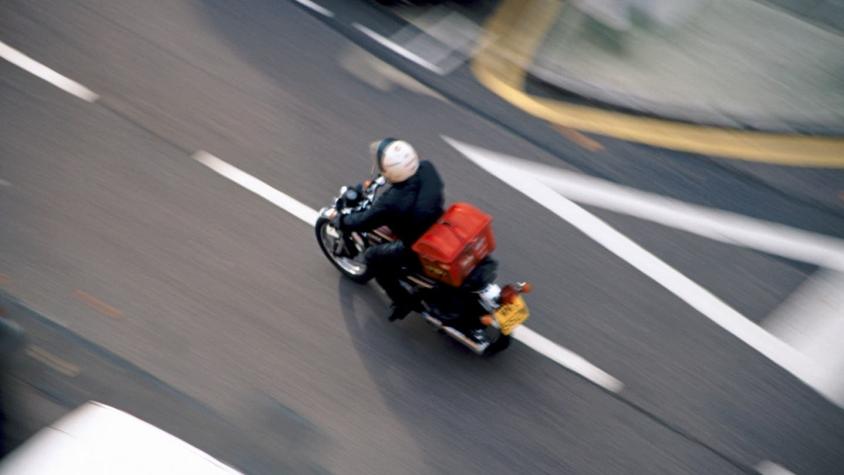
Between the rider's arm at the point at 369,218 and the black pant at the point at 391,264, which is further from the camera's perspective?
the black pant at the point at 391,264

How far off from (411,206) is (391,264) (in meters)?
0.68

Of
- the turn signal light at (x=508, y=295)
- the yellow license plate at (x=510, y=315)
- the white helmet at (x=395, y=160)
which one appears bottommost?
the yellow license plate at (x=510, y=315)

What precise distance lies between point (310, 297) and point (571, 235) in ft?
8.29

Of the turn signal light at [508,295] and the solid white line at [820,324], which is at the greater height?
the solid white line at [820,324]

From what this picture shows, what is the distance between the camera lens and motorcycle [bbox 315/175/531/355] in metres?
6.35

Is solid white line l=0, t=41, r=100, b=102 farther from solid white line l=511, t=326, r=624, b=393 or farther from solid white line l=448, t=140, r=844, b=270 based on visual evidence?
solid white line l=511, t=326, r=624, b=393

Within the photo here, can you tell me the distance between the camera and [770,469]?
21.4 ft

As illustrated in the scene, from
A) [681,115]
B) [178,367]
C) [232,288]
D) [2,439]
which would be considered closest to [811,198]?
[681,115]

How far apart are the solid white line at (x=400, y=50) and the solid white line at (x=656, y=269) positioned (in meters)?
1.10

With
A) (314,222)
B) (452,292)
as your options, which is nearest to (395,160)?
(452,292)

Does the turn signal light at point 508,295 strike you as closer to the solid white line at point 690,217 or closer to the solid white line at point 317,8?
the solid white line at point 690,217

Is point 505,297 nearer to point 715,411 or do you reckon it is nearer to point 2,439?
point 715,411

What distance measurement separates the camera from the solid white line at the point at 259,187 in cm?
775

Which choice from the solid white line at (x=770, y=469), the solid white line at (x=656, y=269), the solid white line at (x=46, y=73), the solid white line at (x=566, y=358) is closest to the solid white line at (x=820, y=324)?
the solid white line at (x=656, y=269)
